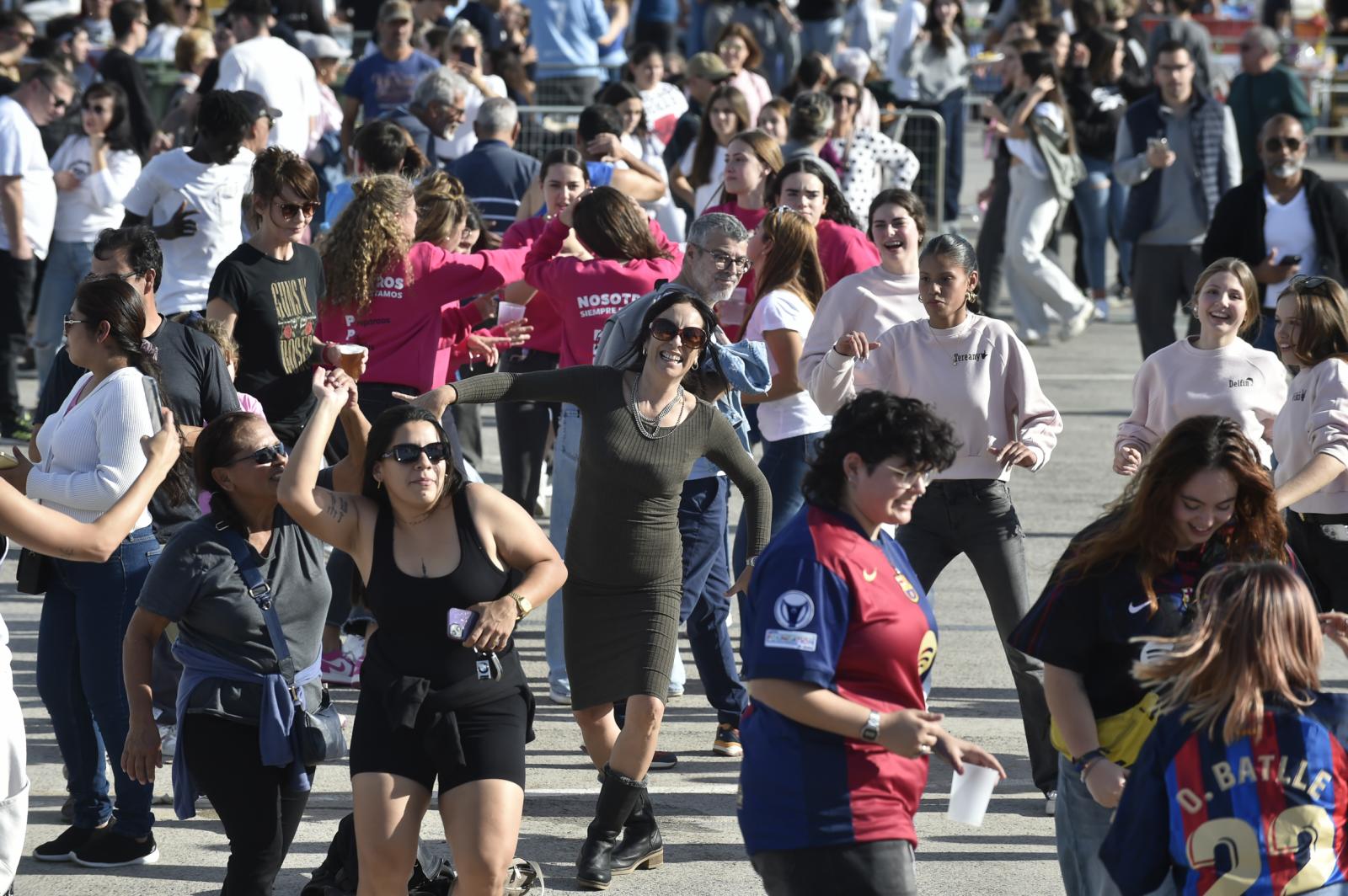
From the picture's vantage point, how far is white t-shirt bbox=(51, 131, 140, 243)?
11.9 meters

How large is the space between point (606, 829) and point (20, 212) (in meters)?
7.15

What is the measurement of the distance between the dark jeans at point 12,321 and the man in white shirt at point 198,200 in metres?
2.64

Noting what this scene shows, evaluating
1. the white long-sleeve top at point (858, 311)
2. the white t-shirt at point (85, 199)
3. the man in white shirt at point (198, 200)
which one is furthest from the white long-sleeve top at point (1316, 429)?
the white t-shirt at point (85, 199)

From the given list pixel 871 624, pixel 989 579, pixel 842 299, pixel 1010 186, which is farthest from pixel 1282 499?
pixel 1010 186

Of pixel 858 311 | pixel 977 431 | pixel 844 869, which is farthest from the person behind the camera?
pixel 858 311

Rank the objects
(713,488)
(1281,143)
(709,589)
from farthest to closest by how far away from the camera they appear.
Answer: (1281,143), (709,589), (713,488)

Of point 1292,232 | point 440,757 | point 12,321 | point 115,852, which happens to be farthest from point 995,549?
point 12,321

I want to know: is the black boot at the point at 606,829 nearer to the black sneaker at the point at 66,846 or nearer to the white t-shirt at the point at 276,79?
the black sneaker at the point at 66,846

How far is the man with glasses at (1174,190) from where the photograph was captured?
12258 millimetres

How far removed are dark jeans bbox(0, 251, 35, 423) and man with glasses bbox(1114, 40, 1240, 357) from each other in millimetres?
7047

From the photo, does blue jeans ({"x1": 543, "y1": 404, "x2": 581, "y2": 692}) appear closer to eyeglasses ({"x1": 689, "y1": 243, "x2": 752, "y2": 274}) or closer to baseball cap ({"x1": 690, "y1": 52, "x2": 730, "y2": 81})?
eyeglasses ({"x1": 689, "y1": 243, "x2": 752, "y2": 274})

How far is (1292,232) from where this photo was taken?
9.75 m

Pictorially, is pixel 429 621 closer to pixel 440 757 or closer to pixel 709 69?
pixel 440 757

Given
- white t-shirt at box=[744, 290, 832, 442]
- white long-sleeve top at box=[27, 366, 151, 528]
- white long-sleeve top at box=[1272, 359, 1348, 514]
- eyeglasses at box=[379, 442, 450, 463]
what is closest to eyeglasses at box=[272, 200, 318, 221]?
white long-sleeve top at box=[27, 366, 151, 528]
